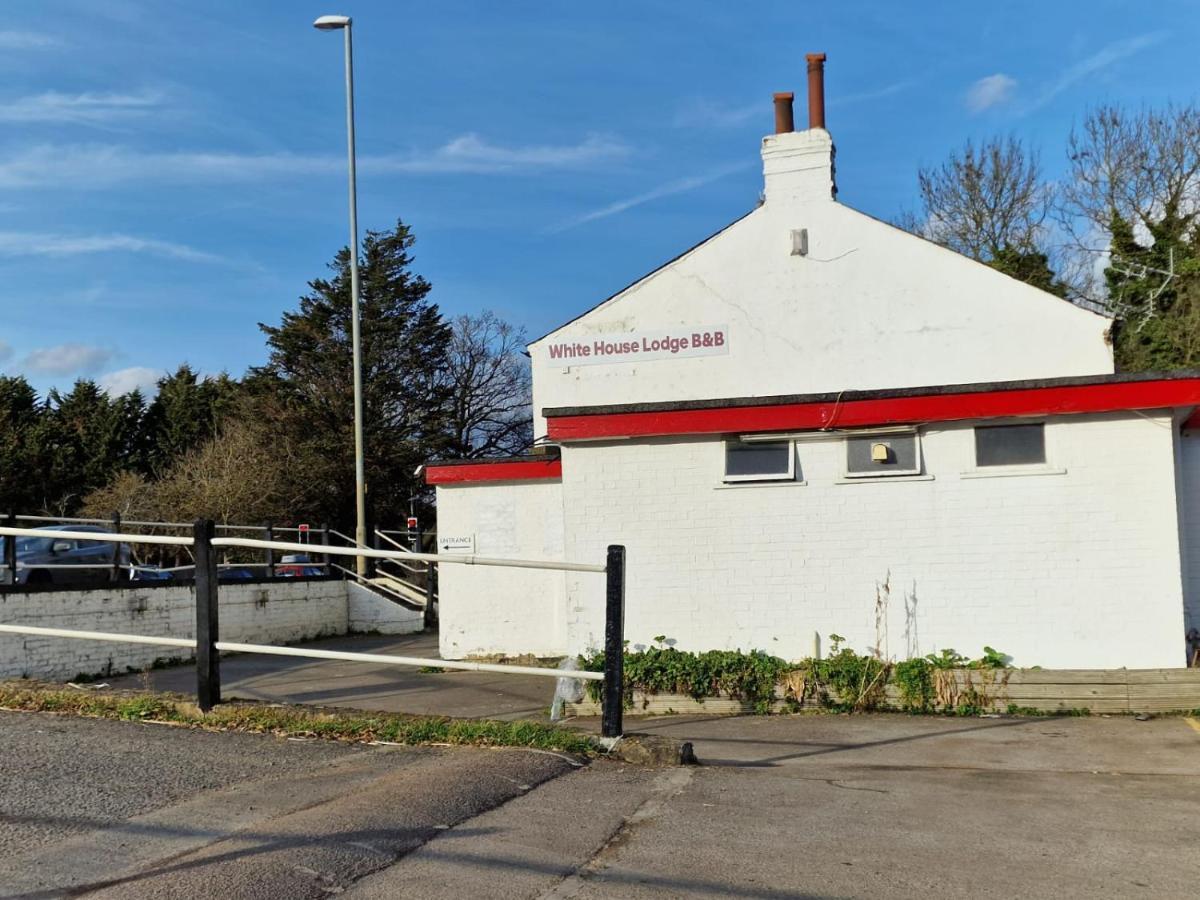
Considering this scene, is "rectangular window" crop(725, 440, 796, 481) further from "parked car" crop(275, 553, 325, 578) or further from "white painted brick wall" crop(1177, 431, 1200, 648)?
"parked car" crop(275, 553, 325, 578)

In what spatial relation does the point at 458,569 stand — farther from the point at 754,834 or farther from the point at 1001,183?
the point at 1001,183

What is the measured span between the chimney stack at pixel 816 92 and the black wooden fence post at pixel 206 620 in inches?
524

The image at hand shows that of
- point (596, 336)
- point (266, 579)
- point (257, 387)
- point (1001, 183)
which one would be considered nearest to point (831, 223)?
→ point (596, 336)

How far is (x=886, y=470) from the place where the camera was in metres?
10.9

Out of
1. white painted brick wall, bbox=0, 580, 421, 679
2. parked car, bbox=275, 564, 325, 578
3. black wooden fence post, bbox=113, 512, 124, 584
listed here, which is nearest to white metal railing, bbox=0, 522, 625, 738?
white painted brick wall, bbox=0, 580, 421, 679

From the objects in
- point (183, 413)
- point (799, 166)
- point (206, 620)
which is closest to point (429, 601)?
point (799, 166)

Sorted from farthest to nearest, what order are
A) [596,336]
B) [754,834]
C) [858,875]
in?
[596,336] → [754,834] → [858,875]

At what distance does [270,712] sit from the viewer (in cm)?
656

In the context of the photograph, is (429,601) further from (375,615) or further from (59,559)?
(59,559)

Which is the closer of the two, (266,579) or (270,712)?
(270,712)

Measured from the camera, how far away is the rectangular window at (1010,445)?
421 inches

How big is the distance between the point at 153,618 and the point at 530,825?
42.2 feet

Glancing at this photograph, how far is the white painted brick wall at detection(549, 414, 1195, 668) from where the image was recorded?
33.9ft

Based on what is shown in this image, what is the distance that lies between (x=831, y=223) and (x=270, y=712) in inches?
499
